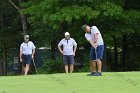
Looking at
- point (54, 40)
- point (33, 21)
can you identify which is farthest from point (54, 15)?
point (54, 40)

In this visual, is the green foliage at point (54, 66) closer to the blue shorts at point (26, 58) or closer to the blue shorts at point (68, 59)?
the blue shorts at point (26, 58)

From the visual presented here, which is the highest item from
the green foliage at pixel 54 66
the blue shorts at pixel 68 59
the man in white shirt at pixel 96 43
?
the man in white shirt at pixel 96 43

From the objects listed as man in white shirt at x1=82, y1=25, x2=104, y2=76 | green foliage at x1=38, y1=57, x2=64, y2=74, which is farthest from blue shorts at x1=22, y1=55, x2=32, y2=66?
green foliage at x1=38, y1=57, x2=64, y2=74

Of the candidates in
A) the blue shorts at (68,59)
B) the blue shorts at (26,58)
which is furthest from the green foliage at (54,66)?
the blue shorts at (68,59)

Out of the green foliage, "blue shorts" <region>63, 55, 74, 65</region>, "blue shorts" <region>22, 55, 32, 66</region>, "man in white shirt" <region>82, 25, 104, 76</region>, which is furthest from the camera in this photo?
the green foliage

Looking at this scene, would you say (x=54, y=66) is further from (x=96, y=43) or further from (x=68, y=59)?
(x=96, y=43)

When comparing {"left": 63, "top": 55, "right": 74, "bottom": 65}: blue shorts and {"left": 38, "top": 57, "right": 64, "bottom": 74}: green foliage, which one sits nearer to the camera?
{"left": 63, "top": 55, "right": 74, "bottom": 65}: blue shorts

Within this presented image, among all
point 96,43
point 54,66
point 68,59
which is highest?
point 96,43

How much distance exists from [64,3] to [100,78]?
536 inches

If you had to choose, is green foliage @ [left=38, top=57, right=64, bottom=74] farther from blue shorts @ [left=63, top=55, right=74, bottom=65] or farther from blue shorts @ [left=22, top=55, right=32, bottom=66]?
blue shorts @ [left=63, top=55, right=74, bottom=65]

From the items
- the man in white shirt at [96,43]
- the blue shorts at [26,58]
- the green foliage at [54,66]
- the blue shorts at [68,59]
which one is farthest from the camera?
the green foliage at [54,66]

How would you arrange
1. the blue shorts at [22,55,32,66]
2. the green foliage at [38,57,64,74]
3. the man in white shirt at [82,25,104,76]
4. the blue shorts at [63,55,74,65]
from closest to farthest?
1. the man in white shirt at [82,25,104,76]
2. the blue shorts at [63,55,74,65]
3. the blue shorts at [22,55,32,66]
4. the green foliage at [38,57,64,74]

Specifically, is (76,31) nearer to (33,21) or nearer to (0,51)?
(33,21)

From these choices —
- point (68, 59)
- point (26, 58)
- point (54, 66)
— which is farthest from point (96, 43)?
point (54, 66)
